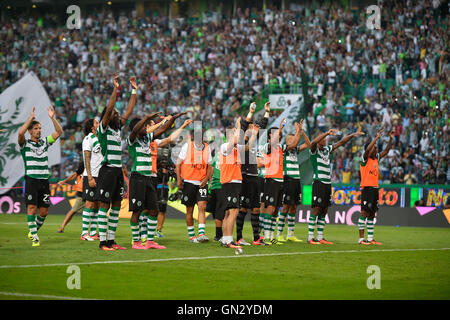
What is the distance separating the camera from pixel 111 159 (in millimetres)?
13883

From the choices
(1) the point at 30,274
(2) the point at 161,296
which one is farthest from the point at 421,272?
(1) the point at 30,274

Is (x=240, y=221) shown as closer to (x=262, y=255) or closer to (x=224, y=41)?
(x=262, y=255)

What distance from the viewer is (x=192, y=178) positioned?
1653 cm

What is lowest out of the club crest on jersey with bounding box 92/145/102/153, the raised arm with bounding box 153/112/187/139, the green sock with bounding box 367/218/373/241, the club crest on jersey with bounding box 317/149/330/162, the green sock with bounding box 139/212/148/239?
the green sock with bounding box 367/218/373/241

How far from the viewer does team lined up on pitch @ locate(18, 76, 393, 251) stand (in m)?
14.0

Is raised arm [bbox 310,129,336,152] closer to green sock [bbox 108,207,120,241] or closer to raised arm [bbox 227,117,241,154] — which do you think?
raised arm [bbox 227,117,241,154]

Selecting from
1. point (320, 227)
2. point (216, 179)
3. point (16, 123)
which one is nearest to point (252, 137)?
point (216, 179)

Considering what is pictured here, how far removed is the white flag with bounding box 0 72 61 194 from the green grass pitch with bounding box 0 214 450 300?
518 inches

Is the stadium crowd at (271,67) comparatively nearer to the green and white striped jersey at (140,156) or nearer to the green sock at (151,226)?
the green sock at (151,226)

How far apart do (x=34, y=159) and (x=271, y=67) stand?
2333 centimetres

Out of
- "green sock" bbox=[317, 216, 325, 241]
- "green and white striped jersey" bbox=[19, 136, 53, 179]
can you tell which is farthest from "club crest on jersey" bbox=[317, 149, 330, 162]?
"green and white striped jersey" bbox=[19, 136, 53, 179]

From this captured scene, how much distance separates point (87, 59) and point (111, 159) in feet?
96.8

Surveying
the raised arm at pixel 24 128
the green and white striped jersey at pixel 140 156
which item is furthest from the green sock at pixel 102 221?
the raised arm at pixel 24 128

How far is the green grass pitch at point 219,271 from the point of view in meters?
8.79
